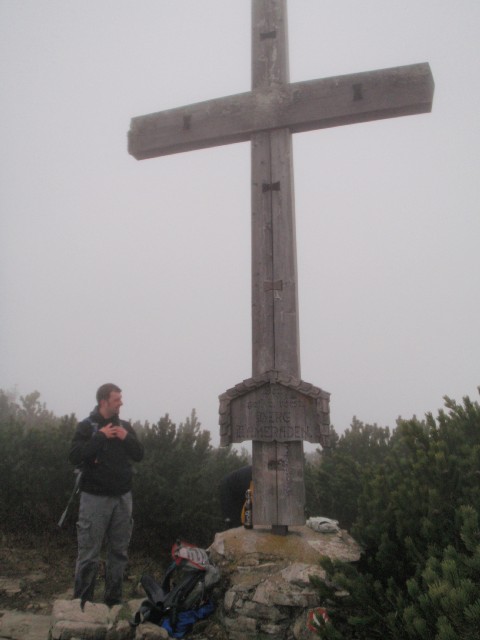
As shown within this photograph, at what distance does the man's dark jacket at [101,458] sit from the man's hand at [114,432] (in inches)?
1.5

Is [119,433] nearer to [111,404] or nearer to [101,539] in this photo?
[111,404]

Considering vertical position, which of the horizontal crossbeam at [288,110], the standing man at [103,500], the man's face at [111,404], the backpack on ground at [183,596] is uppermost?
the horizontal crossbeam at [288,110]

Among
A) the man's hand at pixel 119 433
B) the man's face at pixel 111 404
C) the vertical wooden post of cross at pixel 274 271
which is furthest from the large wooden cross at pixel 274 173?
the man's face at pixel 111 404

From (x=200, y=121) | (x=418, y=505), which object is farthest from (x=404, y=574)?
(x=200, y=121)

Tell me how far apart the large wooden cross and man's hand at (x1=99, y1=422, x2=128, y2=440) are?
92 centimetres

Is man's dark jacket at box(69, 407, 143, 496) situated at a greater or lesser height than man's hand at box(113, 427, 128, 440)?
lesser

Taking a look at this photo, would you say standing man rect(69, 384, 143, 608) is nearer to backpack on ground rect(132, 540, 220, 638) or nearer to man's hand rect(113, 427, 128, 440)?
man's hand rect(113, 427, 128, 440)

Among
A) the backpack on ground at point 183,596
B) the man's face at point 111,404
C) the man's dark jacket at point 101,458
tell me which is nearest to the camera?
the backpack on ground at point 183,596

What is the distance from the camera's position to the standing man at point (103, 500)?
3.81 metres

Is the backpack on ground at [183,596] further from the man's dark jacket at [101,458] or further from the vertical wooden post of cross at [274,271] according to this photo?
the man's dark jacket at [101,458]

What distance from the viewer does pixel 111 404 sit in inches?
167

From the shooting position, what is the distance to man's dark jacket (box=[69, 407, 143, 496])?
3934 mm

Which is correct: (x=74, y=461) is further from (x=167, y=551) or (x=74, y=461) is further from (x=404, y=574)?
(x=404, y=574)

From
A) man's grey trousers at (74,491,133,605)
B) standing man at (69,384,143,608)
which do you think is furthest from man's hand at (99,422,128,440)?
man's grey trousers at (74,491,133,605)
